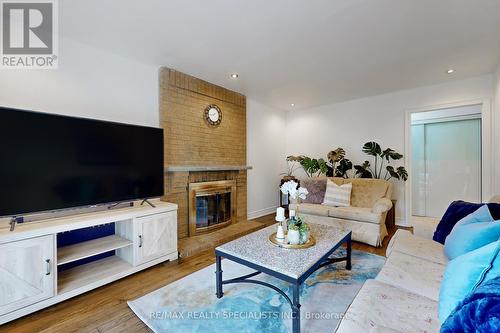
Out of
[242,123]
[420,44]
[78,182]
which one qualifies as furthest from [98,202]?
[420,44]

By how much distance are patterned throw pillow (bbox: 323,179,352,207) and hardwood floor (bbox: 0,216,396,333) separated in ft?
8.19

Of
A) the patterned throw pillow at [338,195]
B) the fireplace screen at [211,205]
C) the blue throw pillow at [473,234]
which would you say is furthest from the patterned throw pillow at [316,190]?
the blue throw pillow at [473,234]

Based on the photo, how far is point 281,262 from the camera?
1578 millimetres

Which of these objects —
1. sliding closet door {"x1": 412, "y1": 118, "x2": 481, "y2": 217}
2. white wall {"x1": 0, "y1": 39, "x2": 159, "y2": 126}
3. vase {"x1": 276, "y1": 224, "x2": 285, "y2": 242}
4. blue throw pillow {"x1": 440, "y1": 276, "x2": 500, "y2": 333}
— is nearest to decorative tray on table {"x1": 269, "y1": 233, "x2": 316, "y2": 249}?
vase {"x1": 276, "y1": 224, "x2": 285, "y2": 242}

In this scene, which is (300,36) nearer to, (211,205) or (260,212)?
(211,205)

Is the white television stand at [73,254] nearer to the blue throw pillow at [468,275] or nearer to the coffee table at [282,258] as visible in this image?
the coffee table at [282,258]

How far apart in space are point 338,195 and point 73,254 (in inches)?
141

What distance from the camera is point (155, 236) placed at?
244 cm

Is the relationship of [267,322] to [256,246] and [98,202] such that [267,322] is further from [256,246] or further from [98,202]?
[98,202]

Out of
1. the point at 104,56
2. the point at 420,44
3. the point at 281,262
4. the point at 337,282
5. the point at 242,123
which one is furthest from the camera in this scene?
the point at 242,123

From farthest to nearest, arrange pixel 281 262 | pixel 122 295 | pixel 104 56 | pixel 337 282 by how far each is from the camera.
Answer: pixel 104 56
pixel 337 282
pixel 122 295
pixel 281 262

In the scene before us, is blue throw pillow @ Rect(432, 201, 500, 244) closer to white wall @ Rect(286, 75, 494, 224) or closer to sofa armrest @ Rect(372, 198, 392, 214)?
sofa armrest @ Rect(372, 198, 392, 214)

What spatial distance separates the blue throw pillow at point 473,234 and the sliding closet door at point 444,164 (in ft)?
11.6

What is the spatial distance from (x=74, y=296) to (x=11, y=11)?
2561 millimetres
